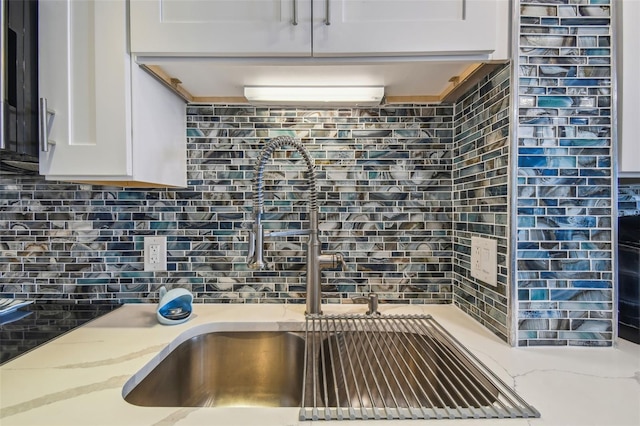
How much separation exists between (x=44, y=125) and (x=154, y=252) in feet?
1.69

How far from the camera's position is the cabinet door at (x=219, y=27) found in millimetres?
799

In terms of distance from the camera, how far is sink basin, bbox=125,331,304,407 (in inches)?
36.7

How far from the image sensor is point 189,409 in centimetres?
56

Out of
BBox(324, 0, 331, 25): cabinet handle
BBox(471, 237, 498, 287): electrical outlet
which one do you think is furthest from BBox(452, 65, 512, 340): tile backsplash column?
BBox(324, 0, 331, 25): cabinet handle

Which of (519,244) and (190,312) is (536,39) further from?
(190,312)

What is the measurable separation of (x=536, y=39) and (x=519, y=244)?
0.54 metres

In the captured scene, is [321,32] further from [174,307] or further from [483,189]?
[174,307]

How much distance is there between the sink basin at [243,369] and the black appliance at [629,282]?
929mm

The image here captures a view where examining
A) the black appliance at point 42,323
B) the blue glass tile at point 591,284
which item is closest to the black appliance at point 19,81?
the black appliance at point 42,323

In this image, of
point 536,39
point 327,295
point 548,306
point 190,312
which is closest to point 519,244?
point 548,306

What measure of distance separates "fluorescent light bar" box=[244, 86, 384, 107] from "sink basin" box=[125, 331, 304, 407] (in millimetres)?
777

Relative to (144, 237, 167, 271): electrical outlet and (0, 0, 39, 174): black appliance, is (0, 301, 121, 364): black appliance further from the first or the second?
(0, 0, 39, 174): black appliance

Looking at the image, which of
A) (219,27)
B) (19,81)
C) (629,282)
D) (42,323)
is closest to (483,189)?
(629,282)

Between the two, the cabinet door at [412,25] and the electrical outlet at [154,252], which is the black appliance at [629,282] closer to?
the cabinet door at [412,25]
